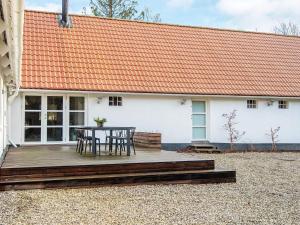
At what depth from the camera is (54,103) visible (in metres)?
14.6

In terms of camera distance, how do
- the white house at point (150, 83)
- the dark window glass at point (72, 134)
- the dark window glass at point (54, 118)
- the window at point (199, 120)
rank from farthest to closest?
the window at point (199, 120) → the dark window glass at point (72, 134) → the white house at point (150, 83) → the dark window glass at point (54, 118)

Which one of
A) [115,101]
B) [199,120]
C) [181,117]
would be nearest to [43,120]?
[115,101]

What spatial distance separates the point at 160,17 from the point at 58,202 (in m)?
27.6

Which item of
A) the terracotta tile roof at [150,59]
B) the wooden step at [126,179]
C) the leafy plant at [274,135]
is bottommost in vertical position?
the wooden step at [126,179]

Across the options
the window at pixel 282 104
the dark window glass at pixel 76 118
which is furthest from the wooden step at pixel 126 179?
the window at pixel 282 104

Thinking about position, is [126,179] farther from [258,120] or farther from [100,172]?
[258,120]

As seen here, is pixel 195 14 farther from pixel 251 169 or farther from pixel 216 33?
pixel 251 169

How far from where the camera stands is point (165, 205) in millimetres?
6785

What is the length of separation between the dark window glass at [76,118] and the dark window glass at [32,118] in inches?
46.0

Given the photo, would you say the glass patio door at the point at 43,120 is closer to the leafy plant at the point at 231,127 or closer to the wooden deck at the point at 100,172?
the wooden deck at the point at 100,172

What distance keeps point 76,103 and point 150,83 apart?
302 centimetres

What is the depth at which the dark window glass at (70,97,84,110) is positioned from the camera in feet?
48.7

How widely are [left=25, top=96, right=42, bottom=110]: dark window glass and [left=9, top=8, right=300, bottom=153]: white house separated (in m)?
0.03

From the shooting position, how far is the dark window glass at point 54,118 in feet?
47.3
